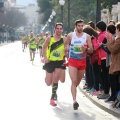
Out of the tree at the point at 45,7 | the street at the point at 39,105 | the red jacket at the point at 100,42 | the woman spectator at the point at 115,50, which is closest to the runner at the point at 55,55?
the street at the point at 39,105

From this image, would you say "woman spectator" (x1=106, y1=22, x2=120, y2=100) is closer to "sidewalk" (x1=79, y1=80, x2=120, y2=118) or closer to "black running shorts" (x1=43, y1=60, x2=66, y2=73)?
"sidewalk" (x1=79, y1=80, x2=120, y2=118)

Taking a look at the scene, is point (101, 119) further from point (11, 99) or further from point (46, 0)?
point (46, 0)

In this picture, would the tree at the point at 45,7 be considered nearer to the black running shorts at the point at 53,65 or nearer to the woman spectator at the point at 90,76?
the woman spectator at the point at 90,76

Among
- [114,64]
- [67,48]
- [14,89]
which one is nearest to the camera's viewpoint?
[114,64]

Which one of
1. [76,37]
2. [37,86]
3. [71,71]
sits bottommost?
[37,86]

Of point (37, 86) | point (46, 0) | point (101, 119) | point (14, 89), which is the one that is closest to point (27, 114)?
point (101, 119)

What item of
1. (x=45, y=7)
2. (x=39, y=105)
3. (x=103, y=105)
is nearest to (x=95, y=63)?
(x=103, y=105)

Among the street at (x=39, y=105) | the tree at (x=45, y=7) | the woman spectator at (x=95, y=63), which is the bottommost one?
the street at (x=39, y=105)

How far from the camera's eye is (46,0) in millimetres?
92250


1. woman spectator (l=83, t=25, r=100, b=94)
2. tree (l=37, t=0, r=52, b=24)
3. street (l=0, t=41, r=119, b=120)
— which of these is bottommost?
street (l=0, t=41, r=119, b=120)

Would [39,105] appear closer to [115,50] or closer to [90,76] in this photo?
[115,50]

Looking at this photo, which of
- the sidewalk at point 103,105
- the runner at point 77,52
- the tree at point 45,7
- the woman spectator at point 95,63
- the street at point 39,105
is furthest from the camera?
the tree at point 45,7

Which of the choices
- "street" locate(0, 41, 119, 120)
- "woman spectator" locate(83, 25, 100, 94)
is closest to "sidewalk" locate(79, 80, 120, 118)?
"street" locate(0, 41, 119, 120)

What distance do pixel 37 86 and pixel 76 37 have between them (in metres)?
5.14
